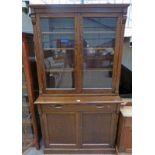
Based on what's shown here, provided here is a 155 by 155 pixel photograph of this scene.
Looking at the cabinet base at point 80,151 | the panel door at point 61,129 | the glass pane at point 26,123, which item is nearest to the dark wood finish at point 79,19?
the glass pane at point 26,123

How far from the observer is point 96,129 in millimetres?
2004

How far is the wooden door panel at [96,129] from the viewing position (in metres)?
1.94

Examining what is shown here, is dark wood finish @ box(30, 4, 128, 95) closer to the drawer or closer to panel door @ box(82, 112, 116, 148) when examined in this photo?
→ the drawer

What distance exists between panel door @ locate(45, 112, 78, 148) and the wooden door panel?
0.43ft

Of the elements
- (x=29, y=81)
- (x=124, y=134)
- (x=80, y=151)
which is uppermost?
(x=29, y=81)

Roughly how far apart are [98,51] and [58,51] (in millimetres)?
Result: 490

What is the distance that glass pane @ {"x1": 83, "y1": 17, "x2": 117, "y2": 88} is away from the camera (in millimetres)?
1734

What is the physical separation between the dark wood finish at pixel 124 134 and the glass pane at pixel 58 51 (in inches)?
30.3

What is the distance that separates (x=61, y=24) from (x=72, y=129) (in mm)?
1323

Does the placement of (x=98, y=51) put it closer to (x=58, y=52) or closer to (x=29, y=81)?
(x=58, y=52)

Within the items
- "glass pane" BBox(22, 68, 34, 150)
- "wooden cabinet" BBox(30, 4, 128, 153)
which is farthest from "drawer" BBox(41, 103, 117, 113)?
"glass pane" BBox(22, 68, 34, 150)

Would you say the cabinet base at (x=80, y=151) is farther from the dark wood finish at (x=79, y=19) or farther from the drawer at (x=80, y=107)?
the dark wood finish at (x=79, y=19)

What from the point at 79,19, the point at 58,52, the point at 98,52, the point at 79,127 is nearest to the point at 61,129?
the point at 79,127
